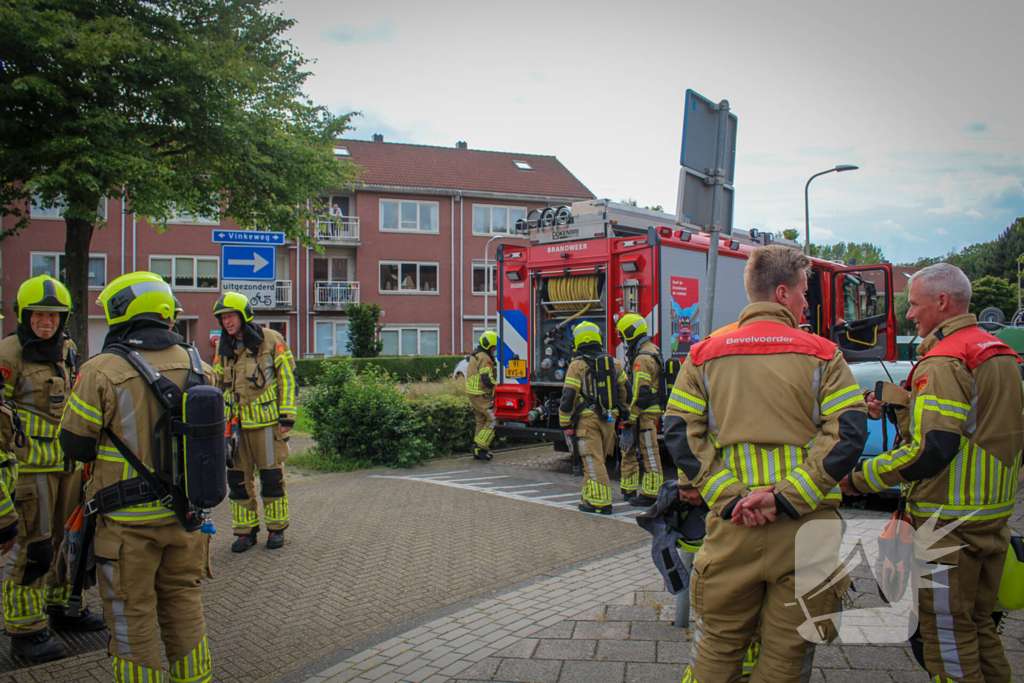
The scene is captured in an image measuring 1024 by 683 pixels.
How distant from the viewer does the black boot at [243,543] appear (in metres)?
5.76

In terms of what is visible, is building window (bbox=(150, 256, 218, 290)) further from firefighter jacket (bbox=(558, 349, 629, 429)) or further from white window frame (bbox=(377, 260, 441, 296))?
firefighter jacket (bbox=(558, 349, 629, 429))

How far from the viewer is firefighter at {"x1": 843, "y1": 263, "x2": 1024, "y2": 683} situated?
2781 millimetres

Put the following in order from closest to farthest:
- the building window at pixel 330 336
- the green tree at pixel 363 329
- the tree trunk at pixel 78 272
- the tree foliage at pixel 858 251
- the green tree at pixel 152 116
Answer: the green tree at pixel 152 116
the tree trunk at pixel 78 272
the green tree at pixel 363 329
the building window at pixel 330 336
the tree foliage at pixel 858 251

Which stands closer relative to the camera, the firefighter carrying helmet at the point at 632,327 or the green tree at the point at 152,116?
the firefighter carrying helmet at the point at 632,327

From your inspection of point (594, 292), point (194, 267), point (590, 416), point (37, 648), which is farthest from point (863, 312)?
point (194, 267)

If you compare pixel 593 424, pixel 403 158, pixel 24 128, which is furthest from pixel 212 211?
pixel 403 158

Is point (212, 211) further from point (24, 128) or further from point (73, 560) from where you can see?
point (73, 560)

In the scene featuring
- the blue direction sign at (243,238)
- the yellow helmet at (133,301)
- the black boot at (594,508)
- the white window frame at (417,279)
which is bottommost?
the black boot at (594,508)

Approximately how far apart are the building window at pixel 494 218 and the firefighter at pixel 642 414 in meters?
26.5

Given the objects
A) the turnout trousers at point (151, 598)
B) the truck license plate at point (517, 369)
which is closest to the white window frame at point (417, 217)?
the truck license plate at point (517, 369)

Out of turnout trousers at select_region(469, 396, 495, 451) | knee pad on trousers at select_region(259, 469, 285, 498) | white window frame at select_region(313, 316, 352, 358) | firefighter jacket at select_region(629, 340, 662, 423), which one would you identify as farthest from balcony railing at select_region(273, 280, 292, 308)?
knee pad on trousers at select_region(259, 469, 285, 498)

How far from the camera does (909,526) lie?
9.91 ft

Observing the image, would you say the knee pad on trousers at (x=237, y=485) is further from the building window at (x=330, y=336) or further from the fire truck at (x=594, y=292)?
the building window at (x=330, y=336)

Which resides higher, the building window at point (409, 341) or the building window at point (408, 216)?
the building window at point (408, 216)
